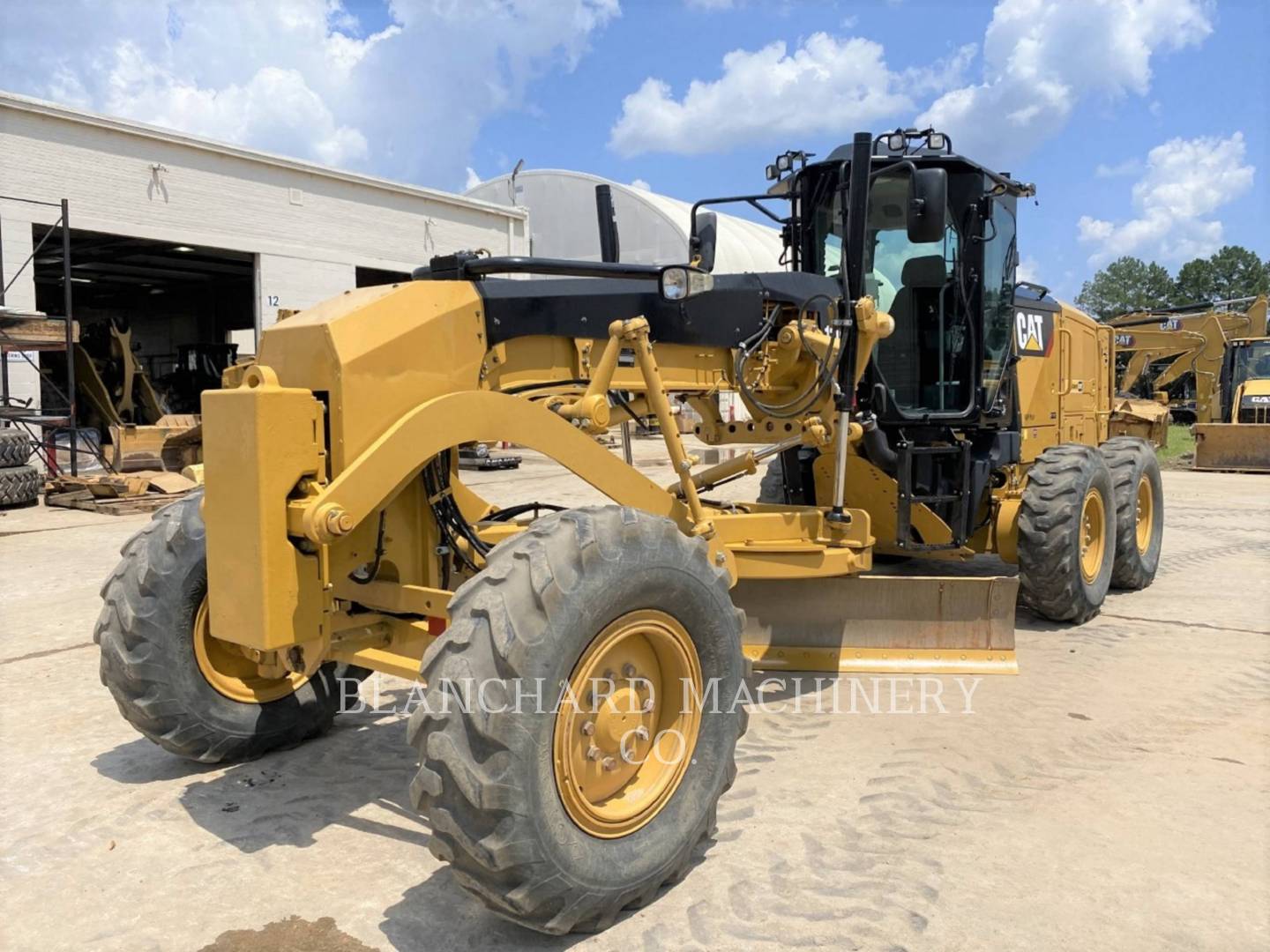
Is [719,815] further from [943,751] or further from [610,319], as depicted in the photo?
[610,319]

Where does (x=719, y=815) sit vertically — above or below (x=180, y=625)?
below

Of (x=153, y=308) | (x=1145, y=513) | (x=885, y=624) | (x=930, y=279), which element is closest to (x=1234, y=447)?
(x=1145, y=513)

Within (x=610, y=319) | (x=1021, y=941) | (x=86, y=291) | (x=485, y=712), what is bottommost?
(x=1021, y=941)

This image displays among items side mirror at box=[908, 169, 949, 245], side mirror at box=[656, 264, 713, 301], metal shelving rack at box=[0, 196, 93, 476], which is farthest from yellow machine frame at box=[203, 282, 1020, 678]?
metal shelving rack at box=[0, 196, 93, 476]

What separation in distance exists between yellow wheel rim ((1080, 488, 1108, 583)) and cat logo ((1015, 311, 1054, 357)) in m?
1.07

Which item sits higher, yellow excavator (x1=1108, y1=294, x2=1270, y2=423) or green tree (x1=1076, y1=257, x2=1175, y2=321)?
green tree (x1=1076, y1=257, x2=1175, y2=321)

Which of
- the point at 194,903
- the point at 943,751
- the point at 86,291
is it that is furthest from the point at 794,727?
the point at 86,291

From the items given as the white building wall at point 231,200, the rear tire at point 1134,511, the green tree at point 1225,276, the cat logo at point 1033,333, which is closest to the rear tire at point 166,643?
the cat logo at point 1033,333

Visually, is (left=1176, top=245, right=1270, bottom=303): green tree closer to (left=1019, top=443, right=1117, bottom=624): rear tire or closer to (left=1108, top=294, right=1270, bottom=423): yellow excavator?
(left=1108, top=294, right=1270, bottom=423): yellow excavator

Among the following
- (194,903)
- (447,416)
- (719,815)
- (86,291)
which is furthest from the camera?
(86,291)

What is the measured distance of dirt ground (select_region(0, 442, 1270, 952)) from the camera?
9.85 feet

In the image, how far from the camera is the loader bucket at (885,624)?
5.46m

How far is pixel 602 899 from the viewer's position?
2896 millimetres

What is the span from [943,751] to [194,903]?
9.82 ft
